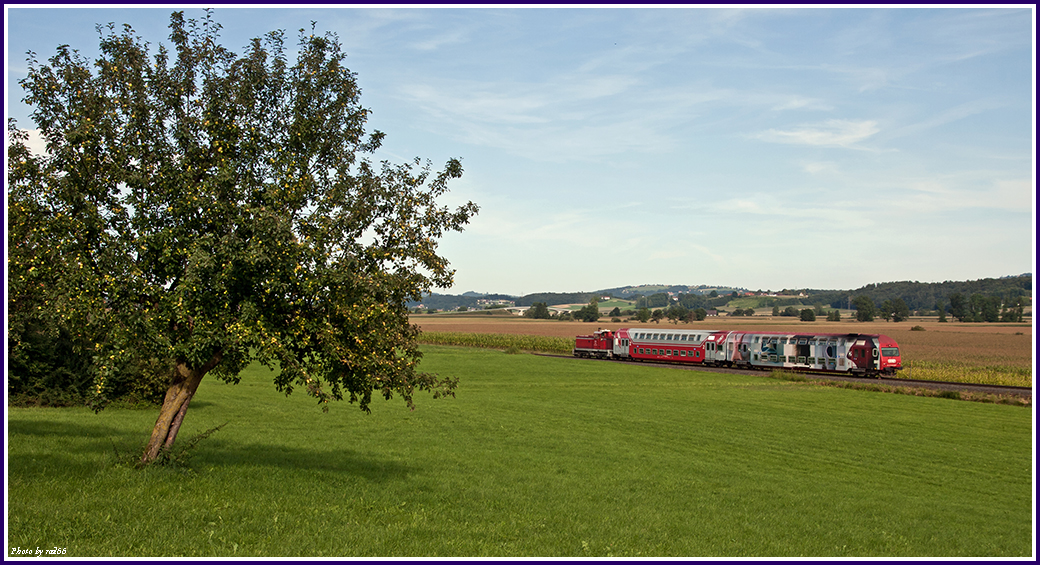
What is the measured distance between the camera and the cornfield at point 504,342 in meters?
103

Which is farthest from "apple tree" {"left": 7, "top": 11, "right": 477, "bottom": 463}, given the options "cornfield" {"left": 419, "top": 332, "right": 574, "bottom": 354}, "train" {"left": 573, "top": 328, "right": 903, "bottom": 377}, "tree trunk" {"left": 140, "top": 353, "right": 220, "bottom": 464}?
"cornfield" {"left": 419, "top": 332, "right": 574, "bottom": 354}

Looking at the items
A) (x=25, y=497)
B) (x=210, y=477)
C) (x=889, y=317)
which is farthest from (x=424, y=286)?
(x=889, y=317)

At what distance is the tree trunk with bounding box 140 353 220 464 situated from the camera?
15133 mm

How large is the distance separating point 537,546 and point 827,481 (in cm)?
1337

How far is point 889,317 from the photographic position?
18475 centimetres

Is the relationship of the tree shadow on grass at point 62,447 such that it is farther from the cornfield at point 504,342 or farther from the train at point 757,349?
the cornfield at point 504,342

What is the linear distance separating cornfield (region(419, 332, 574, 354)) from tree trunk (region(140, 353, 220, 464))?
85279mm


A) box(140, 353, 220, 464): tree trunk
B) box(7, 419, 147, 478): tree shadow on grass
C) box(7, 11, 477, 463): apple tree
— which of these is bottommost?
box(7, 419, 147, 478): tree shadow on grass

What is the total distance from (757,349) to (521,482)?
56.3 meters

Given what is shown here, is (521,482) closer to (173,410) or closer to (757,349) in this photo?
(173,410)

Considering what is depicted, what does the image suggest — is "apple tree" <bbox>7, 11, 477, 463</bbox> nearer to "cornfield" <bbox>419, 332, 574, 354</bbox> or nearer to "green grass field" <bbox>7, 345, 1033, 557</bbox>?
"green grass field" <bbox>7, 345, 1033, 557</bbox>

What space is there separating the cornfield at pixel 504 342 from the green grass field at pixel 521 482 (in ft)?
209

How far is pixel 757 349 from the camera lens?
70812 millimetres

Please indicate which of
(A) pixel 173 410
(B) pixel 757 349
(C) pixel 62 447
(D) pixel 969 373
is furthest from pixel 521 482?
(D) pixel 969 373
